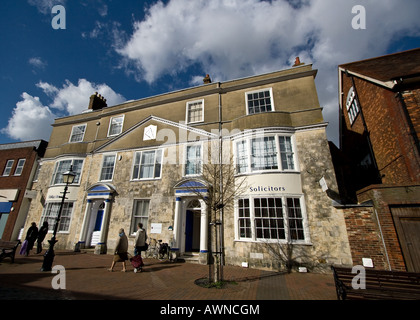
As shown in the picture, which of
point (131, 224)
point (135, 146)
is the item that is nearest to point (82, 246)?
point (131, 224)

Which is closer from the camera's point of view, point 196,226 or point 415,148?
point 415,148

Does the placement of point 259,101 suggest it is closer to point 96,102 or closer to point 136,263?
point 136,263

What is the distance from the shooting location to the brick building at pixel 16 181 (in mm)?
16812

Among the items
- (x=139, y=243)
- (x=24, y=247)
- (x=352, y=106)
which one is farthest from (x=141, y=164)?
(x=352, y=106)

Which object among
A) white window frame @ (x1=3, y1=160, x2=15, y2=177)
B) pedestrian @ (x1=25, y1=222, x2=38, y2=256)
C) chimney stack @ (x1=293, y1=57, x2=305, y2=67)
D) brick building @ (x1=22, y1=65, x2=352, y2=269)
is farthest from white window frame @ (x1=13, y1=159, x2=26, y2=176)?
chimney stack @ (x1=293, y1=57, x2=305, y2=67)

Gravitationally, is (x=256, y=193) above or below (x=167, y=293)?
above

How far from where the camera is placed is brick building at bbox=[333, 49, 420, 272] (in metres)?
7.43

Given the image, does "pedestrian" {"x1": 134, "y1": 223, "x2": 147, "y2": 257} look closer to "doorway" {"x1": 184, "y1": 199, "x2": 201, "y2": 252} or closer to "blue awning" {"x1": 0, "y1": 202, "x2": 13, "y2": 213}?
"doorway" {"x1": 184, "y1": 199, "x2": 201, "y2": 252}

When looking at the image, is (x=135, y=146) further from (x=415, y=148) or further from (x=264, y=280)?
(x=415, y=148)

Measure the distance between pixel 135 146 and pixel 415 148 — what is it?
15.6 meters

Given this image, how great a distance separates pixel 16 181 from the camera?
1823 cm

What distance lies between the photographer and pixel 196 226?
43.2ft

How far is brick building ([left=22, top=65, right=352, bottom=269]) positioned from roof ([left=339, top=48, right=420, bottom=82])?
3.46 m

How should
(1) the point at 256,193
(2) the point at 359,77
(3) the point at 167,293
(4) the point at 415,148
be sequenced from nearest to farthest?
1. (3) the point at 167,293
2. (4) the point at 415,148
3. (1) the point at 256,193
4. (2) the point at 359,77
